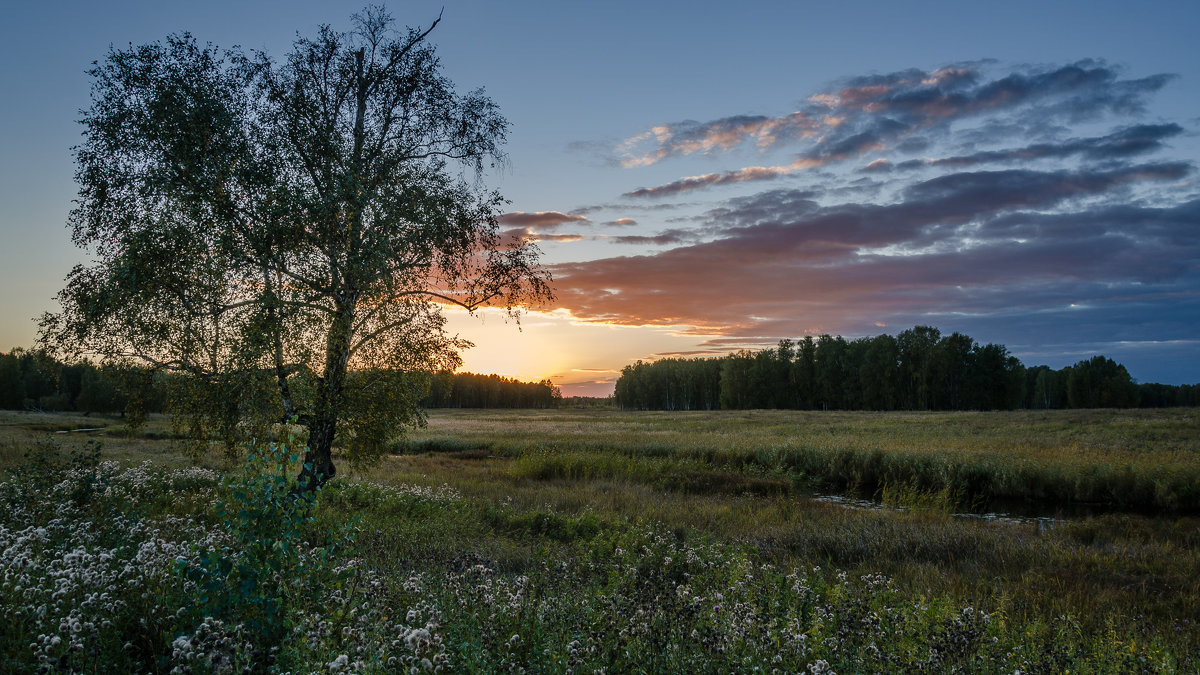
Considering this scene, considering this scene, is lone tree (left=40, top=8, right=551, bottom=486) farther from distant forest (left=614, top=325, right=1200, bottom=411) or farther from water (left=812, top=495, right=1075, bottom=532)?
distant forest (left=614, top=325, right=1200, bottom=411)

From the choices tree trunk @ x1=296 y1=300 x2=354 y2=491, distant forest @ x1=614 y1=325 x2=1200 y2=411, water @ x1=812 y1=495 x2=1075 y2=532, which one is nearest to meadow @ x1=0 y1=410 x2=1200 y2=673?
water @ x1=812 y1=495 x2=1075 y2=532

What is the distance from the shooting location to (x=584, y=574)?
28.2ft

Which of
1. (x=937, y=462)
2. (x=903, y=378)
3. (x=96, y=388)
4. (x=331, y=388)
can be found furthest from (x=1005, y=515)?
(x=96, y=388)

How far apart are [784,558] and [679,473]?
13.3m

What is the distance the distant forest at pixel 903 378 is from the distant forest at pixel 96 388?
6228 cm

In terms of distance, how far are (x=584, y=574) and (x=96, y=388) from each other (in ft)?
336

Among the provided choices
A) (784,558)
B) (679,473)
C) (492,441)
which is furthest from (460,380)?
(784,558)

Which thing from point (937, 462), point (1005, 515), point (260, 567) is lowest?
point (1005, 515)

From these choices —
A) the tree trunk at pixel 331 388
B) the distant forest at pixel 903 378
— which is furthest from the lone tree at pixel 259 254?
the distant forest at pixel 903 378

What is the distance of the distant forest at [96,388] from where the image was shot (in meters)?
12.4

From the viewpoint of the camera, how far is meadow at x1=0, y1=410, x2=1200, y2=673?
14.9ft

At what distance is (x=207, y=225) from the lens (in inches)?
494

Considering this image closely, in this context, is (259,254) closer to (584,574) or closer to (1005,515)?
(584,574)

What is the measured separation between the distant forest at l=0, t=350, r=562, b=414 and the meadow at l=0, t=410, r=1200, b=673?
60.2 inches
